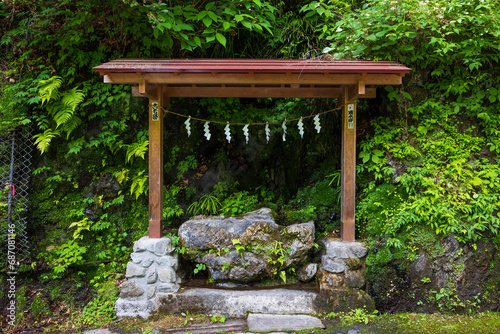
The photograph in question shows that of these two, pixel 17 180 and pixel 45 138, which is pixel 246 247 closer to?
pixel 45 138

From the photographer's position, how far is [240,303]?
444 cm

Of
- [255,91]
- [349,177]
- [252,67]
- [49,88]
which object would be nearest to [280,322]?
[349,177]

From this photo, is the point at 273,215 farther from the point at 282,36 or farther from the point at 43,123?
the point at 43,123

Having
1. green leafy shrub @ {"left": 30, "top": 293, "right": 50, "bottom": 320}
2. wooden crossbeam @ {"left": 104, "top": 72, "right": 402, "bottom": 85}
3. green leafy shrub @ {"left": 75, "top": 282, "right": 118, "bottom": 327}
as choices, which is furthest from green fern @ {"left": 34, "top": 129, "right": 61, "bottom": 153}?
green leafy shrub @ {"left": 75, "top": 282, "right": 118, "bottom": 327}

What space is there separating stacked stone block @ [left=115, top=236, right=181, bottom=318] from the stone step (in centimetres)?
20

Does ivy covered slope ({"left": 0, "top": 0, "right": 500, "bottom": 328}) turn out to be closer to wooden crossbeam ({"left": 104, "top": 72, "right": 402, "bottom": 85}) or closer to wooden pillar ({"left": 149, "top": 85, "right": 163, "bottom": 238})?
wooden crossbeam ({"left": 104, "top": 72, "right": 402, "bottom": 85})

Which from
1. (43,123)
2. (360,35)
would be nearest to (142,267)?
(43,123)

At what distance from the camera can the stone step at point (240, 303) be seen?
442 cm

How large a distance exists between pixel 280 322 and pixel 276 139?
390cm

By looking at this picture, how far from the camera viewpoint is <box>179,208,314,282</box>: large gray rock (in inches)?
183

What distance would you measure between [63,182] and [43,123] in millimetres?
1200

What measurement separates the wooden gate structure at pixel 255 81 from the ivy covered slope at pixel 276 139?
529 millimetres

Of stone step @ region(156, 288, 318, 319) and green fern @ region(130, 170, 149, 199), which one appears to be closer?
stone step @ region(156, 288, 318, 319)

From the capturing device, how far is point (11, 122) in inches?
223
